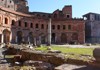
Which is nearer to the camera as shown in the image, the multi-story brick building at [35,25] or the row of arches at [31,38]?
the row of arches at [31,38]

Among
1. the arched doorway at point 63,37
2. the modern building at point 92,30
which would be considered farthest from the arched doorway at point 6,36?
the modern building at point 92,30

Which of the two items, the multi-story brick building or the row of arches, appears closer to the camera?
the row of arches

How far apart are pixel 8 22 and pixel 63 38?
58.2 ft

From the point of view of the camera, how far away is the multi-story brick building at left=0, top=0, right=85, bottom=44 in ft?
134

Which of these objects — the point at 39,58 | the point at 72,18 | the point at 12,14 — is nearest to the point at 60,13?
the point at 72,18

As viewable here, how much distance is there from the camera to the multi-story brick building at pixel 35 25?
40.9m

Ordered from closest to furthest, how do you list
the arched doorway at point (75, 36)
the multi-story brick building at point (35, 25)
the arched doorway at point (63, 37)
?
the multi-story brick building at point (35, 25)
the arched doorway at point (63, 37)
the arched doorway at point (75, 36)

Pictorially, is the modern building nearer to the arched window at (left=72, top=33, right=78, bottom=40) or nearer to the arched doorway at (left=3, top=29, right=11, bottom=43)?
the arched window at (left=72, top=33, right=78, bottom=40)

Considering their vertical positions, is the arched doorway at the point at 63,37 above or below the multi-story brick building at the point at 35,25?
below

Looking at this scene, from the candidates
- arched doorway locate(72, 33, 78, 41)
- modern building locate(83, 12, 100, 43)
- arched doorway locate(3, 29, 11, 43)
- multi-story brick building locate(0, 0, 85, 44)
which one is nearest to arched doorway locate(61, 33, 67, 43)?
multi-story brick building locate(0, 0, 85, 44)

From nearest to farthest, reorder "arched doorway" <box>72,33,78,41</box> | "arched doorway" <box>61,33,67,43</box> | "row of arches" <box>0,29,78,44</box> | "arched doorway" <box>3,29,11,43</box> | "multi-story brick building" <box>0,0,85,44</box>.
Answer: "arched doorway" <box>3,29,11,43</box>, "row of arches" <box>0,29,78,44</box>, "multi-story brick building" <box>0,0,85,44</box>, "arched doorway" <box>61,33,67,43</box>, "arched doorway" <box>72,33,78,41</box>

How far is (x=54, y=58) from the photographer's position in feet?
39.3

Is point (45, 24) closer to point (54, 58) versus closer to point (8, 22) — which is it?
point (8, 22)

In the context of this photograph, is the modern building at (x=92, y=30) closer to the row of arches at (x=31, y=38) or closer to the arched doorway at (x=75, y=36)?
the arched doorway at (x=75, y=36)
